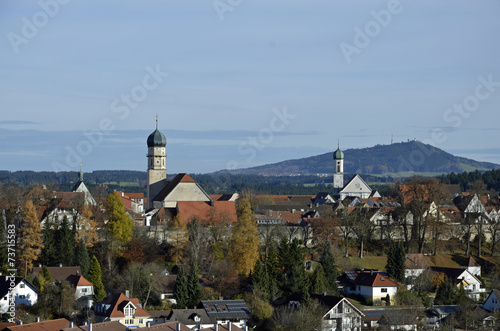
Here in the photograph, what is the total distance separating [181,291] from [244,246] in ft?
19.9

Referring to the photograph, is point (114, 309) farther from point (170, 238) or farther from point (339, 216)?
point (339, 216)

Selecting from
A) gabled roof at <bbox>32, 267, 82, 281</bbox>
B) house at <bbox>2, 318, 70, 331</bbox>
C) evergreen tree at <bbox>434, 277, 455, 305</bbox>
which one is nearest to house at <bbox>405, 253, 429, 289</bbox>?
evergreen tree at <bbox>434, 277, 455, 305</bbox>

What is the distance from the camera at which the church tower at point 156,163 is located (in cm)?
8238

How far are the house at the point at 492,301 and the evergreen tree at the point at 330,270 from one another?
31.1 ft

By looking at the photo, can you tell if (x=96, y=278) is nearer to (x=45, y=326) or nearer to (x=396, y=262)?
(x=45, y=326)

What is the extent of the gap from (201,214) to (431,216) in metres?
17.6

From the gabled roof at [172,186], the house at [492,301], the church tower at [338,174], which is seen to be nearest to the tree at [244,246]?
the house at [492,301]

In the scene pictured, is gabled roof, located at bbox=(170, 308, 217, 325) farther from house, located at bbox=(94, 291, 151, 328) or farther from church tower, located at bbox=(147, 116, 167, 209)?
A: church tower, located at bbox=(147, 116, 167, 209)

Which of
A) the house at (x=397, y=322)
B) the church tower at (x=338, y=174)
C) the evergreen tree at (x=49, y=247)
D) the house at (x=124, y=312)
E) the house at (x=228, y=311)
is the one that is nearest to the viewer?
the house at (x=124, y=312)

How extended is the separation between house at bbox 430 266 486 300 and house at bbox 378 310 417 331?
30.1 ft

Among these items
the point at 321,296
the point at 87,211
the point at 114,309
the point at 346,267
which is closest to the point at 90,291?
the point at 114,309

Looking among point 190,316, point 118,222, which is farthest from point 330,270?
point 118,222

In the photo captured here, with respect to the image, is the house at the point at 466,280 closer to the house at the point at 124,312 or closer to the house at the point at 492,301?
the house at the point at 492,301

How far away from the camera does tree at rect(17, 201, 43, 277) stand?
174 ft
